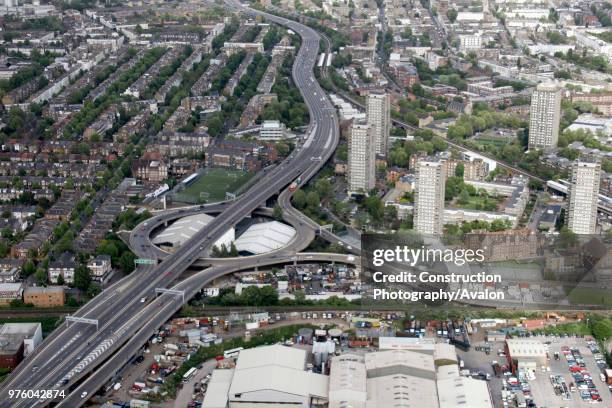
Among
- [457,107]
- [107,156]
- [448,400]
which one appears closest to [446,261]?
[448,400]

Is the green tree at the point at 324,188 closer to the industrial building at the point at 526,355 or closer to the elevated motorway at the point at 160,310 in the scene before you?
the elevated motorway at the point at 160,310

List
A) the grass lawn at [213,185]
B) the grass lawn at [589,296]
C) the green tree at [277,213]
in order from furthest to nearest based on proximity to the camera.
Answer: the grass lawn at [213,185] < the green tree at [277,213] < the grass lawn at [589,296]

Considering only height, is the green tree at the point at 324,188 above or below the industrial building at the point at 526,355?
below

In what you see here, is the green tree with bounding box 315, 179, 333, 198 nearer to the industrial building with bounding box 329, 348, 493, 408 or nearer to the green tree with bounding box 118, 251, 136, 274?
the green tree with bounding box 118, 251, 136, 274

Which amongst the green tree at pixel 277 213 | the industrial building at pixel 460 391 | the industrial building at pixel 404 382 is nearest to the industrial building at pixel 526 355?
the industrial building at pixel 404 382

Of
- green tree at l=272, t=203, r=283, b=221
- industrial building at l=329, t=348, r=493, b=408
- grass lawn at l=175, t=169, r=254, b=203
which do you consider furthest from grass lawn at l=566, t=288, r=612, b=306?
grass lawn at l=175, t=169, r=254, b=203

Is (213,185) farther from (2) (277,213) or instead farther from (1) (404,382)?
(1) (404,382)
